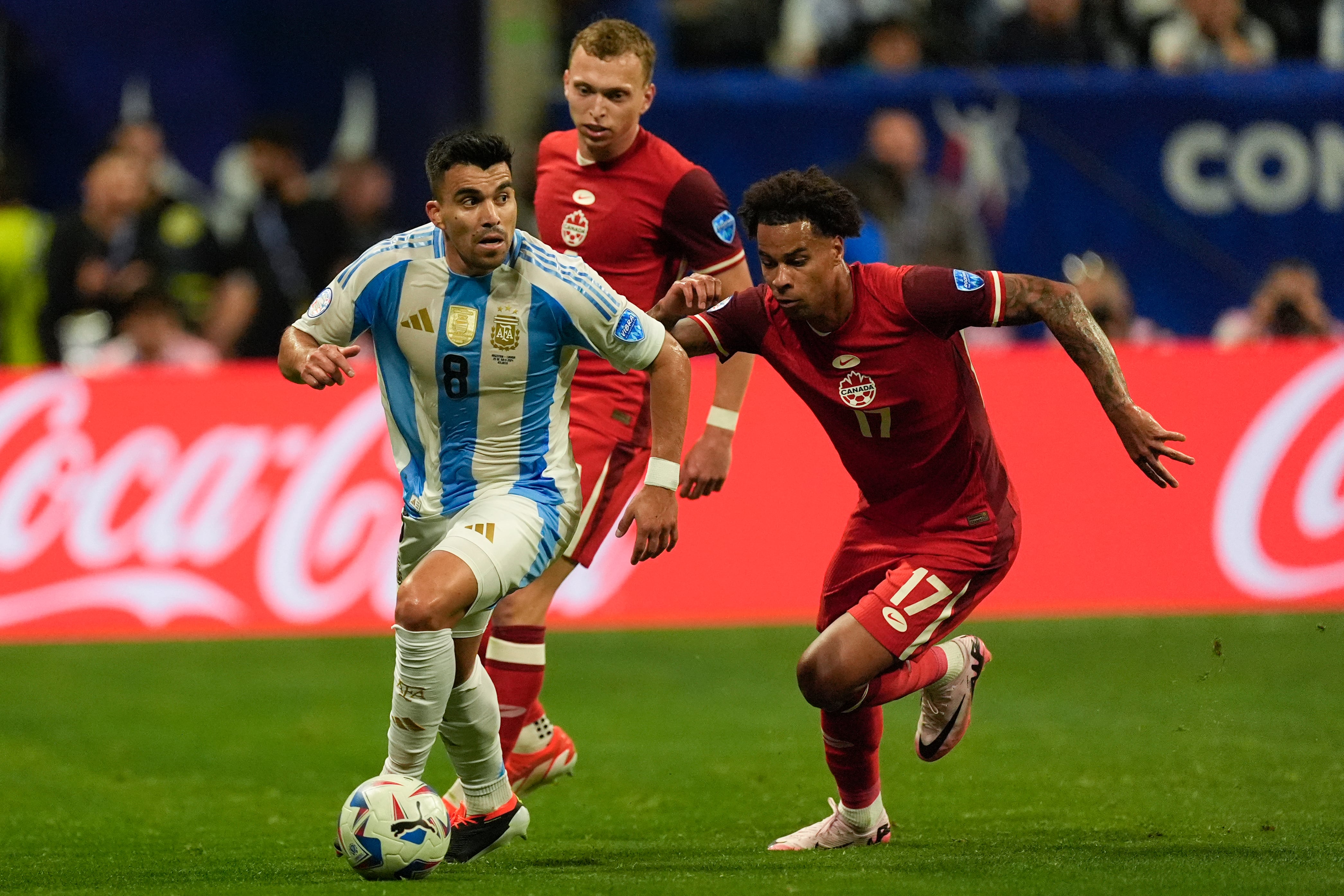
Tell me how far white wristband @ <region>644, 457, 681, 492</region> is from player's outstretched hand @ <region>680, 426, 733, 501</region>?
0.33 metres

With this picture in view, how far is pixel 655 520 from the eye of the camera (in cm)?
643

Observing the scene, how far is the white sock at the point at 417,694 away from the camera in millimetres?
6102

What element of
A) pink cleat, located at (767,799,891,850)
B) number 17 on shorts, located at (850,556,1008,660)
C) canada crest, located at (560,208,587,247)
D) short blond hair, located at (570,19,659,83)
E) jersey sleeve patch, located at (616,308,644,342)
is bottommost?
pink cleat, located at (767,799,891,850)

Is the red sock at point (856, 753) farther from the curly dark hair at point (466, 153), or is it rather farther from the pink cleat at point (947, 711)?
the curly dark hair at point (466, 153)

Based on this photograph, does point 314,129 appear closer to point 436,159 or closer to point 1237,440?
point 1237,440

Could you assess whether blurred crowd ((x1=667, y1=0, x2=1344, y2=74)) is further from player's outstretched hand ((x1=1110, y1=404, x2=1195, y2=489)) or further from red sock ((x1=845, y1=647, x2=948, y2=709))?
player's outstretched hand ((x1=1110, y1=404, x2=1195, y2=489))

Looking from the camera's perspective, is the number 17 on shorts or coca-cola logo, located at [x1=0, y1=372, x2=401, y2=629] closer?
the number 17 on shorts

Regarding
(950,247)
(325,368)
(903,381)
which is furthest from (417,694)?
(950,247)

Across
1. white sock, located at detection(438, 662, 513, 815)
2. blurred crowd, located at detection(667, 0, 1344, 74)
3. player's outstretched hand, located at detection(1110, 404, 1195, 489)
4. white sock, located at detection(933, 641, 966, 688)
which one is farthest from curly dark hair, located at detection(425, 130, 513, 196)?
blurred crowd, located at detection(667, 0, 1344, 74)

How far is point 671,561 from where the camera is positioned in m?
11.9

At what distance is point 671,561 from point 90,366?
4026 millimetres

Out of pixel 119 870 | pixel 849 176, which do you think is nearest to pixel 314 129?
pixel 849 176

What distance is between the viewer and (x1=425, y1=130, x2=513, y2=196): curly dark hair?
6.20m

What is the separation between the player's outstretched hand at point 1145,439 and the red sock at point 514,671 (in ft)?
7.32
